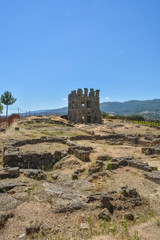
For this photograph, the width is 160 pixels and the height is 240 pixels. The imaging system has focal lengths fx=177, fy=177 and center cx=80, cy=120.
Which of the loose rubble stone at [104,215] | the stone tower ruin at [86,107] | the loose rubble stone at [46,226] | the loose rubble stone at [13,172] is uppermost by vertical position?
the stone tower ruin at [86,107]

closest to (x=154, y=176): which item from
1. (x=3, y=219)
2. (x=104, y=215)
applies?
(x=104, y=215)

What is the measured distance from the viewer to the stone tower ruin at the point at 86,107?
2204 inches

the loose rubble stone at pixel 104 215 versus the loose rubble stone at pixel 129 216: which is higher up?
the loose rubble stone at pixel 104 215

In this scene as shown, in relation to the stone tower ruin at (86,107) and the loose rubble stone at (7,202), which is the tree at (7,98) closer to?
the stone tower ruin at (86,107)

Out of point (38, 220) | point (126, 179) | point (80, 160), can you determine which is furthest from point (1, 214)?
point (80, 160)

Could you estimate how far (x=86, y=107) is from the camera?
A: 5684cm

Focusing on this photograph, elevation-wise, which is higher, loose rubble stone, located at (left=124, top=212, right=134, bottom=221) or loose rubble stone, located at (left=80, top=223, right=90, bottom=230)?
loose rubble stone, located at (left=80, top=223, right=90, bottom=230)

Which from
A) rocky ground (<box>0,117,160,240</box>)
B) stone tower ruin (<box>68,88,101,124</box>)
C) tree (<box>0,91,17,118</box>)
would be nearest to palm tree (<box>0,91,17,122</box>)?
tree (<box>0,91,17,118</box>)

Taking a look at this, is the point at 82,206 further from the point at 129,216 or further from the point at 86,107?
the point at 86,107

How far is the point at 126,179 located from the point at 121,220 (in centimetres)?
384

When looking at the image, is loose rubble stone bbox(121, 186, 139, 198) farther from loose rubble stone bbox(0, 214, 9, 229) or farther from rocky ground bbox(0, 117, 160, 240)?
loose rubble stone bbox(0, 214, 9, 229)

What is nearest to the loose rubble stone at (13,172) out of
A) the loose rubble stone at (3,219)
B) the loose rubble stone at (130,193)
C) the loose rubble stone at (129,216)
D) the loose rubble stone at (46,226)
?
the loose rubble stone at (3,219)

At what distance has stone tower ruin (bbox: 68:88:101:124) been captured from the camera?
184ft

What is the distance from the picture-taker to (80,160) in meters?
13.4
